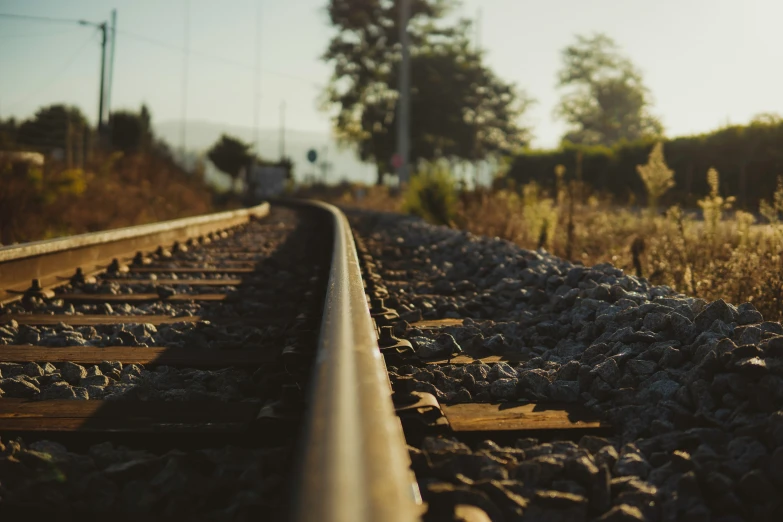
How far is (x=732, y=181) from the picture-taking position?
57.6 ft

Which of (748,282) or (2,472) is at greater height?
(748,282)

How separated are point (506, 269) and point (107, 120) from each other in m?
27.7

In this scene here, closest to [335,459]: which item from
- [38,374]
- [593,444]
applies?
[593,444]

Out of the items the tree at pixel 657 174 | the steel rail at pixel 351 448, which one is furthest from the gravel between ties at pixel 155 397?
the tree at pixel 657 174

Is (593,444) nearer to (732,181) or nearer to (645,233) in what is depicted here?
→ (645,233)

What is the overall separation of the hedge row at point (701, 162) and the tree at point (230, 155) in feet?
121

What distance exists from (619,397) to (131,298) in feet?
10.6

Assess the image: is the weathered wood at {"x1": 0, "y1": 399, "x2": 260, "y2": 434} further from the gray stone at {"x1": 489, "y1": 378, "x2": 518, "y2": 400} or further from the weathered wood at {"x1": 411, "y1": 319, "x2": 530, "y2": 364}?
the weathered wood at {"x1": 411, "y1": 319, "x2": 530, "y2": 364}

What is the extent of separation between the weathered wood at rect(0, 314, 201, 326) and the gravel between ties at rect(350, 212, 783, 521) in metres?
1.21

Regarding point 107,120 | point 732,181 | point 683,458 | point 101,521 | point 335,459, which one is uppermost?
point 107,120

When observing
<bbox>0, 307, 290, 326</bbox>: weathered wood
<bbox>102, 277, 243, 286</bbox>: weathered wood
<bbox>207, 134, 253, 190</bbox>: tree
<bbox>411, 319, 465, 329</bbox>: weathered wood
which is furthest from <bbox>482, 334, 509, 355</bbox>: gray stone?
<bbox>207, 134, 253, 190</bbox>: tree

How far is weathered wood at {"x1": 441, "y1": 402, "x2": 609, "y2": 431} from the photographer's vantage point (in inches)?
80.0

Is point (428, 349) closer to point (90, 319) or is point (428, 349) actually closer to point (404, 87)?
point (90, 319)

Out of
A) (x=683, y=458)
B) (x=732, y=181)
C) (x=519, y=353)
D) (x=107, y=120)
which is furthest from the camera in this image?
(x=107, y=120)
